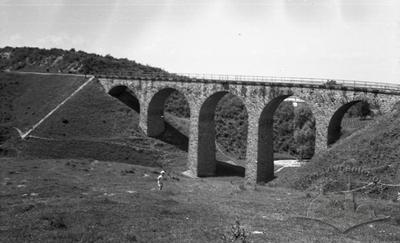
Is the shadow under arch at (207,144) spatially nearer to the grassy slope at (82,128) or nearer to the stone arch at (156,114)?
the grassy slope at (82,128)

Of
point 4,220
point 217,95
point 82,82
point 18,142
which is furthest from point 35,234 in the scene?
point 82,82

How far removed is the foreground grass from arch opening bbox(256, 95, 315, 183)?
13.1m

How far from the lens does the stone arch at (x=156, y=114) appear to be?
60.9 m

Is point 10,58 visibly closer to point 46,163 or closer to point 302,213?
point 46,163

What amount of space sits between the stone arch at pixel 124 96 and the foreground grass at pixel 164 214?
3552 cm

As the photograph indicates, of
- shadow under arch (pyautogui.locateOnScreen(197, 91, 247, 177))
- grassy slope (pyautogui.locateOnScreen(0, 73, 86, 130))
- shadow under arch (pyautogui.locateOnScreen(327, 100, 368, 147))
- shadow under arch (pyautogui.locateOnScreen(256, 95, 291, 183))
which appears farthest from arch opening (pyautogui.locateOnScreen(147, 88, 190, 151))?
shadow under arch (pyautogui.locateOnScreen(327, 100, 368, 147))

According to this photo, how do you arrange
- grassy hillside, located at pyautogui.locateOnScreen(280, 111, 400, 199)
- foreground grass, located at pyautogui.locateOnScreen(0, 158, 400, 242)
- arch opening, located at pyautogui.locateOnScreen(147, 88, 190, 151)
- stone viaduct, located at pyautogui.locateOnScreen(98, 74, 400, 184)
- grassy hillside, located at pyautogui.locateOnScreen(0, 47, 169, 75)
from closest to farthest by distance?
foreground grass, located at pyautogui.locateOnScreen(0, 158, 400, 242) < grassy hillside, located at pyautogui.locateOnScreen(280, 111, 400, 199) < stone viaduct, located at pyautogui.locateOnScreen(98, 74, 400, 184) < arch opening, located at pyautogui.locateOnScreen(147, 88, 190, 151) < grassy hillside, located at pyautogui.locateOnScreen(0, 47, 169, 75)

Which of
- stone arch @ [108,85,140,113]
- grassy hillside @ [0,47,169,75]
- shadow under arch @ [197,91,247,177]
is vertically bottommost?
shadow under arch @ [197,91,247,177]

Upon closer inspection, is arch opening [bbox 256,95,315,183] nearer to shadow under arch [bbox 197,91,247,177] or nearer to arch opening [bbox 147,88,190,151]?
shadow under arch [bbox 197,91,247,177]

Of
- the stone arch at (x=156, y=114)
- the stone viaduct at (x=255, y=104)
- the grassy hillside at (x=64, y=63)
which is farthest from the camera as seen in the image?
the grassy hillside at (x=64, y=63)

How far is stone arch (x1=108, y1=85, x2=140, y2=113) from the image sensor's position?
68.5 m

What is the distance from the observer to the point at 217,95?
50.9 meters

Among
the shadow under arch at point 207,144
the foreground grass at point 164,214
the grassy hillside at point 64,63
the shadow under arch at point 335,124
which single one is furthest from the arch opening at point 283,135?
Answer: the grassy hillside at point 64,63

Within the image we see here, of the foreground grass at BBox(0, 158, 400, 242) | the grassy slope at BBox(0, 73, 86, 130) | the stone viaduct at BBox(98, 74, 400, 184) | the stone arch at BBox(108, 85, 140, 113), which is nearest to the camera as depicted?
the foreground grass at BBox(0, 158, 400, 242)
